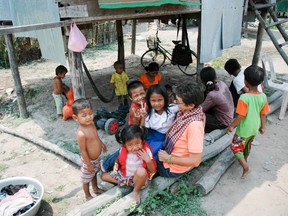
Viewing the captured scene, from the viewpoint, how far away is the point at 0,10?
6.26 meters

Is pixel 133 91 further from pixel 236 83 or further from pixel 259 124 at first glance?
pixel 236 83

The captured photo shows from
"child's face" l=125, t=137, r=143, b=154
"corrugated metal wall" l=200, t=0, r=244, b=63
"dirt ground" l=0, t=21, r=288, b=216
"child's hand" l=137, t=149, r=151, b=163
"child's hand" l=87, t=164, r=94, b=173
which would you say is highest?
"corrugated metal wall" l=200, t=0, r=244, b=63

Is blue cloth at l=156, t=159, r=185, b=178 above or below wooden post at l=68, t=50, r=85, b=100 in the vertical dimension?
below

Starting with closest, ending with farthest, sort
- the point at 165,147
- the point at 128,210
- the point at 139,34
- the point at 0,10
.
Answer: the point at 128,210 < the point at 165,147 < the point at 0,10 < the point at 139,34

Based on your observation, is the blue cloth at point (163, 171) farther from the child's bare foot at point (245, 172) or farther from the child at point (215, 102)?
the child at point (215, 102)

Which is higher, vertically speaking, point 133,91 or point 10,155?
point 133,91

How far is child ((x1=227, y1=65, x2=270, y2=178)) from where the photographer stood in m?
3.29

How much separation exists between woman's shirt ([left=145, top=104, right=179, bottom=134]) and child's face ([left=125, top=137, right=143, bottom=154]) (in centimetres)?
46

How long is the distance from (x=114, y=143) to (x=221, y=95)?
1.97 metres

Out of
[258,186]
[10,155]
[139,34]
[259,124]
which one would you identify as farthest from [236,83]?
[139,34]

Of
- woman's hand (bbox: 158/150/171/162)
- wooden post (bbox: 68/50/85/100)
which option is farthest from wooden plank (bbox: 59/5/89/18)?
woman's hand (bbox: 158/150/171/162)

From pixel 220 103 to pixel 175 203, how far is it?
1836mm

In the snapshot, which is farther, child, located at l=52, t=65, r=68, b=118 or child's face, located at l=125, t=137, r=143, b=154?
child, located at l=52, t=65, r=68, b=118

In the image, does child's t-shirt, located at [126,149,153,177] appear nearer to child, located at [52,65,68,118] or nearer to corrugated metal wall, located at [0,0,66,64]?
corrugated metal wall, located at [0,0,66,64]
